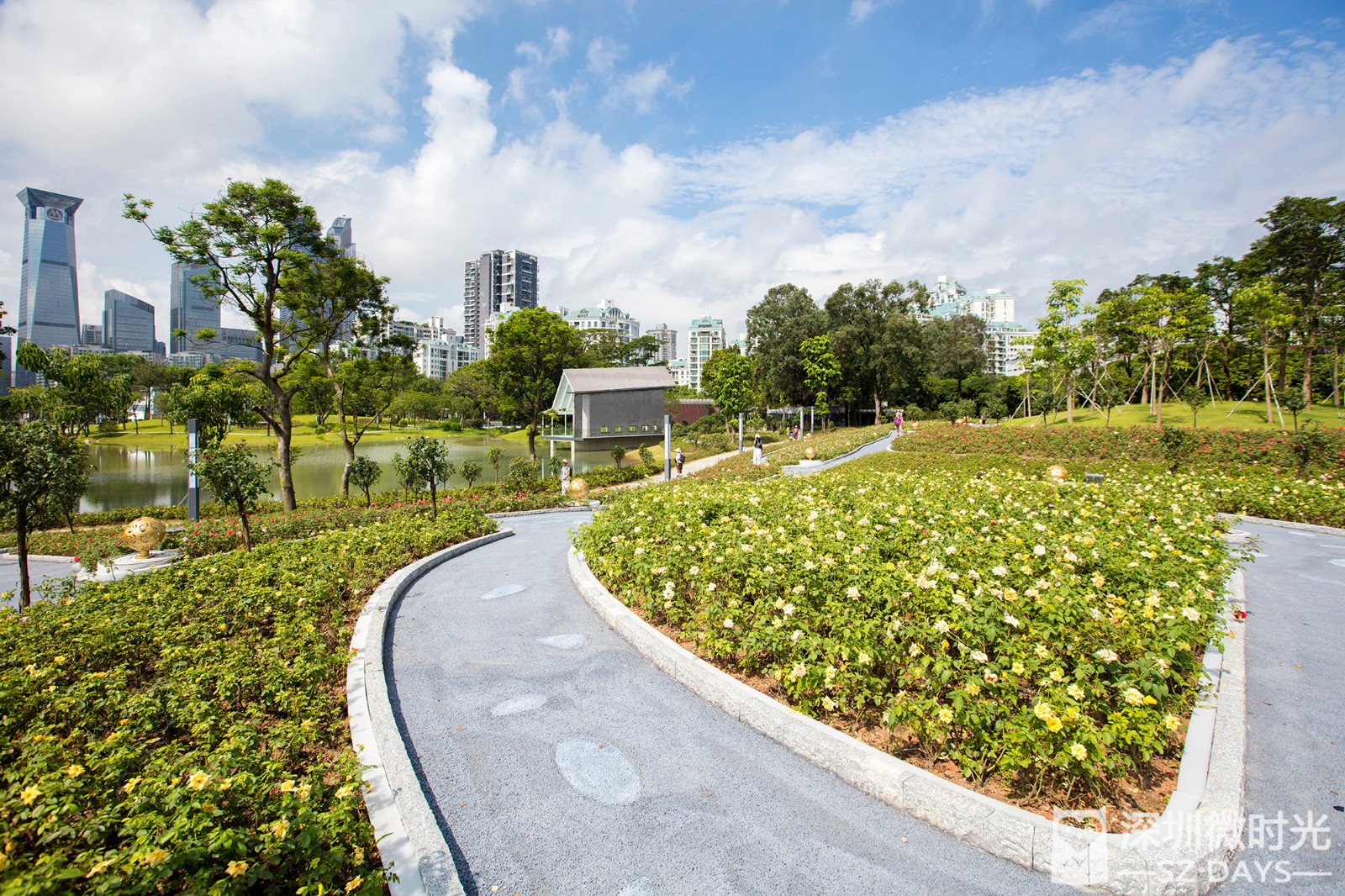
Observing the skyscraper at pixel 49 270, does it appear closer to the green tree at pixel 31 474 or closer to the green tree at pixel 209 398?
the green tree at pixel 209 398

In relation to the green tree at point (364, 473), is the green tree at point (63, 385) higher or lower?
higher

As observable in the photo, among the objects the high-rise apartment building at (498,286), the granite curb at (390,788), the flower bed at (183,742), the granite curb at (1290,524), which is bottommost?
the granite curb at (390,788)

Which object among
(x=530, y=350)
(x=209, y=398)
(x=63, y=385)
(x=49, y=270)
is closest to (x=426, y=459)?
(x=209, y=398)

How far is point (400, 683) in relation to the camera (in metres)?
4.96

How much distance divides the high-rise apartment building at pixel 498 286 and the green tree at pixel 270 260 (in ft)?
518

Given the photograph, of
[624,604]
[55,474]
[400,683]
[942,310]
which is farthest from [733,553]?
[942,310]

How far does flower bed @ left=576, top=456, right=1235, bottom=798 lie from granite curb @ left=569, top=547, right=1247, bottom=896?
20 centimetres

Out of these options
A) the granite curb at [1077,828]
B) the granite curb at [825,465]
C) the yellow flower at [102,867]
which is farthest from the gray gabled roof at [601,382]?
the yellow flower at [102,867]

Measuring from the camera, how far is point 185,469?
26688 millimetres

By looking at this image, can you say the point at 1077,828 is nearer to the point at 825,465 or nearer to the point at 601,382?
the point at 825,465

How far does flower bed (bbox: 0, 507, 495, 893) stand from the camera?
2.27m

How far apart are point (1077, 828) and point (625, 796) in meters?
2.32

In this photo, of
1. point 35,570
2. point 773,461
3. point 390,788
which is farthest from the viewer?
point 773,461

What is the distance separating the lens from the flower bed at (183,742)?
227 centimetres
